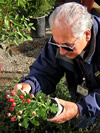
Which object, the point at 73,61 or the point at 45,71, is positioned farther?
the point at 45,71

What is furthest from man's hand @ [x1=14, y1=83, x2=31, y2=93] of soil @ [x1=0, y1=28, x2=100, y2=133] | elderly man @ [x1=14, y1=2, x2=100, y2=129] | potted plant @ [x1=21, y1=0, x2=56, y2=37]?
potted plant @ [x1=21, y1=0, x2=56, y2=37]

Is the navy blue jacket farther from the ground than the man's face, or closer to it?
closer to it

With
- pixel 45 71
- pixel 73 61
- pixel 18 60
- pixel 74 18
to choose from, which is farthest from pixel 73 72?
pixel 18 60

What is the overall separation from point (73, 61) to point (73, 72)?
0.51 feet

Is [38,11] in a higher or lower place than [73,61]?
lower

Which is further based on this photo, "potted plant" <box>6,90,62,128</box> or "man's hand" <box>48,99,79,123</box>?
"man's hand" <box>48,99,79,123</box>

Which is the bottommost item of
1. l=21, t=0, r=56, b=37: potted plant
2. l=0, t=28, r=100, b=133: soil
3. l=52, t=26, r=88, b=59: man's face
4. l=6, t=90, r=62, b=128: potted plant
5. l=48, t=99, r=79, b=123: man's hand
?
l=0, t=28, r=100, b=133: soil

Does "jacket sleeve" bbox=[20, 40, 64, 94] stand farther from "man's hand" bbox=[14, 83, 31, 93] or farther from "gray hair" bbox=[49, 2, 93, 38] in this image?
"gray hair" bbox=[49, 2, 93, 38]

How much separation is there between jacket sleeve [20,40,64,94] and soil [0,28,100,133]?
1.34 meters

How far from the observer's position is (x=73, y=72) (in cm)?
207

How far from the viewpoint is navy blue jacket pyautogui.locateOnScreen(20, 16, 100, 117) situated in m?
1.75

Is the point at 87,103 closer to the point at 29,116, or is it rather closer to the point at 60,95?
the point at 29,116

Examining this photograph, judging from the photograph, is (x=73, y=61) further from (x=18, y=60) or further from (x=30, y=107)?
(x=18, y=60)

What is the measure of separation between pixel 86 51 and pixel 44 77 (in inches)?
21.9
